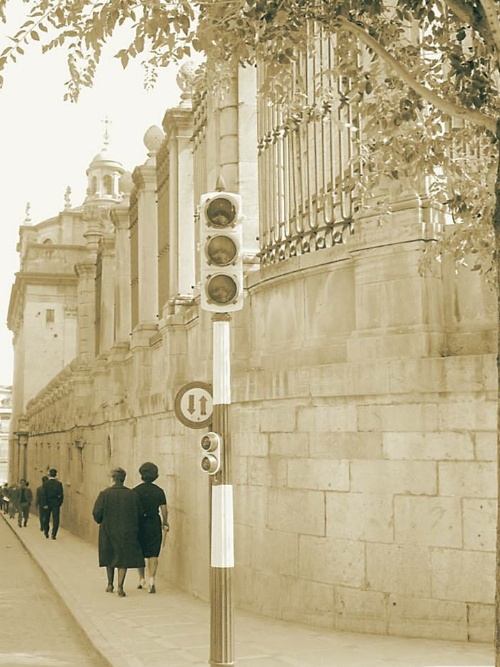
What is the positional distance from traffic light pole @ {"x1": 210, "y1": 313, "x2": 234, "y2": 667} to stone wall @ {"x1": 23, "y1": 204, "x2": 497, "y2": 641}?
204cm

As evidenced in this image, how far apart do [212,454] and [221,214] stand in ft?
5.25

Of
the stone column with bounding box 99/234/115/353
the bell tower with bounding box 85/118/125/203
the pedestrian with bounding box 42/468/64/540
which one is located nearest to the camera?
the stone column with bounding box 99/234/115/353

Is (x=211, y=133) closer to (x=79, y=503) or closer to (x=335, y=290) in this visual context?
(x=335, y=290)

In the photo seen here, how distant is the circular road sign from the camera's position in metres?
9.70

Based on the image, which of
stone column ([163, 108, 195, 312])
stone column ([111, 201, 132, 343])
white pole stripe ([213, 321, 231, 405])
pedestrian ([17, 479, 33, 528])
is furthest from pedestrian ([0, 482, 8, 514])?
white pole stripe ([213, 321, 231, 405])

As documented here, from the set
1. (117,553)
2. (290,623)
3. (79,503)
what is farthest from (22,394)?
(290,623)

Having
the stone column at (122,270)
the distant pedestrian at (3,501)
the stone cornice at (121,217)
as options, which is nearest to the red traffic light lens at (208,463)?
the stone column at (122,270)

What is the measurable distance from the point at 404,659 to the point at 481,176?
11.5ft

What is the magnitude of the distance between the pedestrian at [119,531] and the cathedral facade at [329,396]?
598 mm

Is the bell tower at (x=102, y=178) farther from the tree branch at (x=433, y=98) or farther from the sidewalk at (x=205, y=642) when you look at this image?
the tree branch at (x=433, y=98)

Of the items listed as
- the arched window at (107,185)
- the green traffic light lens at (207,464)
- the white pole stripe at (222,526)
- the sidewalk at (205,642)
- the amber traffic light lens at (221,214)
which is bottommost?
the sidewalk at (205,642)

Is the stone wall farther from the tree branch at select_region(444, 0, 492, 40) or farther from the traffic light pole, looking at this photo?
the tree branch at select_region(444, 0, 492, 40)

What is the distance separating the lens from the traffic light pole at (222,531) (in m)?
6.60

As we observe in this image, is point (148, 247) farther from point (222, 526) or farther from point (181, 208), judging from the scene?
point (222, 526)
